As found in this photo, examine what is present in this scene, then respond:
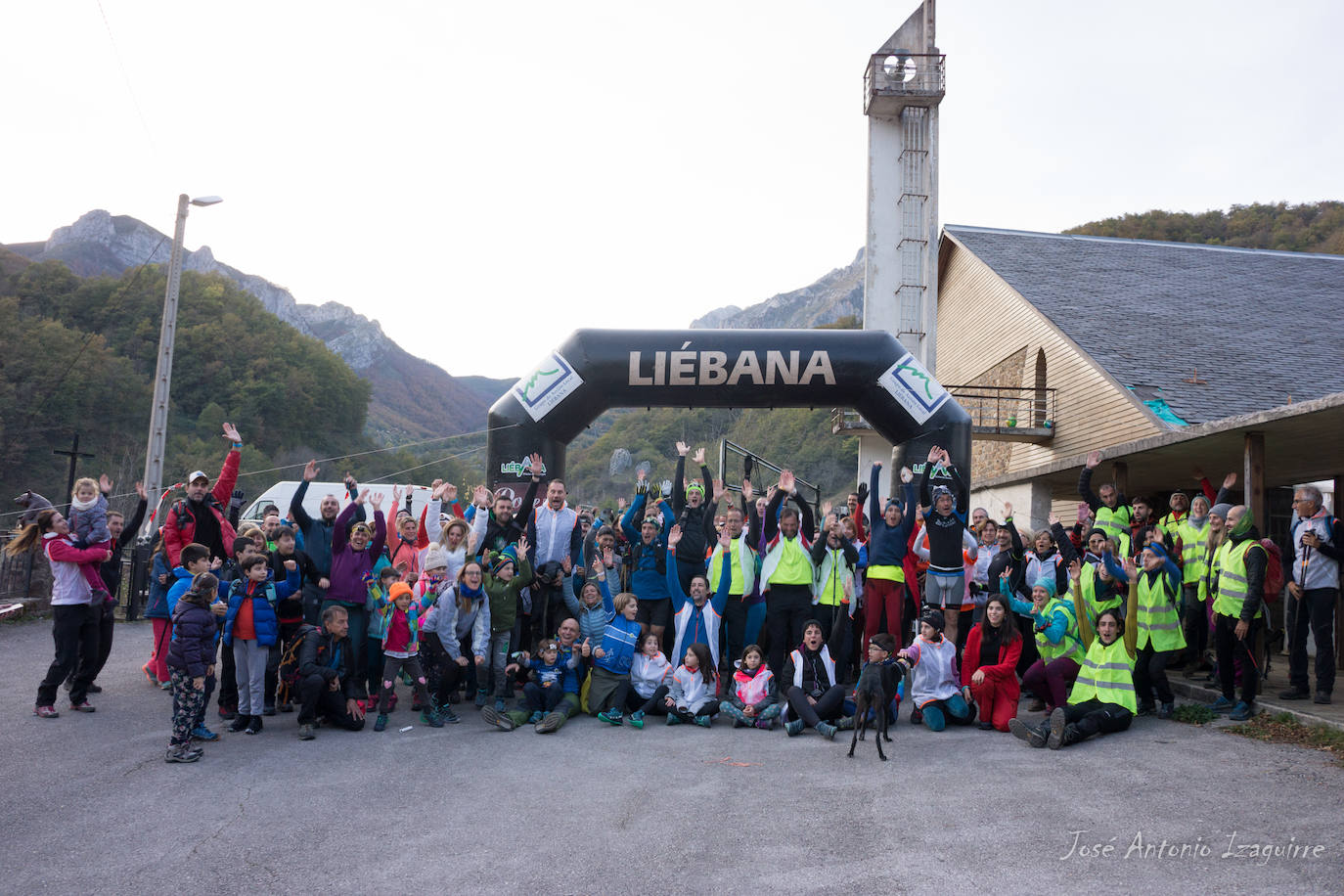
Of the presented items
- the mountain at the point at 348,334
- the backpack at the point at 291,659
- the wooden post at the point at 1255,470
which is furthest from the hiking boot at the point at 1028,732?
the mountain at the point at 348,334

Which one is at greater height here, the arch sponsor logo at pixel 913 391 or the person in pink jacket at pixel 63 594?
the arch sponsor logo at pixel 913 391

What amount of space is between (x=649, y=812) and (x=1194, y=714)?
497 cm

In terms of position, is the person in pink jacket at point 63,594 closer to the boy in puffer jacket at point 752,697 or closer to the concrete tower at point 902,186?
the boy in puffer jacket at point 752,697

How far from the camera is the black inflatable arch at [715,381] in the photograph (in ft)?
38.5

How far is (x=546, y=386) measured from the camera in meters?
11.8

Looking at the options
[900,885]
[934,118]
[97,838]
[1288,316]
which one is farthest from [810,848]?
[934,118]

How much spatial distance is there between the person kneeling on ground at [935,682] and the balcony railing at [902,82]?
19.2 metres

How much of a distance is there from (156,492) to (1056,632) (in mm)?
13330

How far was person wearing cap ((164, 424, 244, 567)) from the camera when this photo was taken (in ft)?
26.7

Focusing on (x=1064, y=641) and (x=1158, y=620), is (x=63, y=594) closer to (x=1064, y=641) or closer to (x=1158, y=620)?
(x=1064, y=641)

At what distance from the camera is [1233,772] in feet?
19.3

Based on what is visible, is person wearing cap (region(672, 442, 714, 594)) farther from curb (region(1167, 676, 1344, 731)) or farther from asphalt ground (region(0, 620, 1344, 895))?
curb (region(1167, 676, 1344, 731))

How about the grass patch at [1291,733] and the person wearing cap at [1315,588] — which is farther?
the person wearing cap at [1315,588]

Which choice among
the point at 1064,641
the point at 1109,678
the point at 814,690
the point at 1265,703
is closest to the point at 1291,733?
the point at 1265,703
